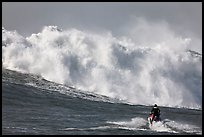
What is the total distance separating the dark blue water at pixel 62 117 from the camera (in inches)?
1202

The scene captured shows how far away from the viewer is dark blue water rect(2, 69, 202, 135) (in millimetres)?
30531

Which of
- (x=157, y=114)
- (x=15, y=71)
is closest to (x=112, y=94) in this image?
(x=15, y=71)

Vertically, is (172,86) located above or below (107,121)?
above

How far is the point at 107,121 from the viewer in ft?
120

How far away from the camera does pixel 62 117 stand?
36.6 metres

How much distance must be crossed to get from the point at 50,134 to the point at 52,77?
3812 centimetres

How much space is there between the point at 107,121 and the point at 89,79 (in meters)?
29.9

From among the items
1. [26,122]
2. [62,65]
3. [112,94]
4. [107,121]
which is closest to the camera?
[26,122]

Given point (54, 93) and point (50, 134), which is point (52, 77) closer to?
point (54, 93)

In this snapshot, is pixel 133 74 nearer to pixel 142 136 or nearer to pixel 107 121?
pixel 107 121

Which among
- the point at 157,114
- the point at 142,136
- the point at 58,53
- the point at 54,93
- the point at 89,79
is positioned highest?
the point at 58,53

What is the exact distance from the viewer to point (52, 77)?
65.9m

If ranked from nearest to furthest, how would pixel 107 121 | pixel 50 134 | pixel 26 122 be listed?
pixel 50 134, pixel 26 122, pixel 107 121

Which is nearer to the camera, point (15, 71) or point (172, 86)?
point (15, 71)
